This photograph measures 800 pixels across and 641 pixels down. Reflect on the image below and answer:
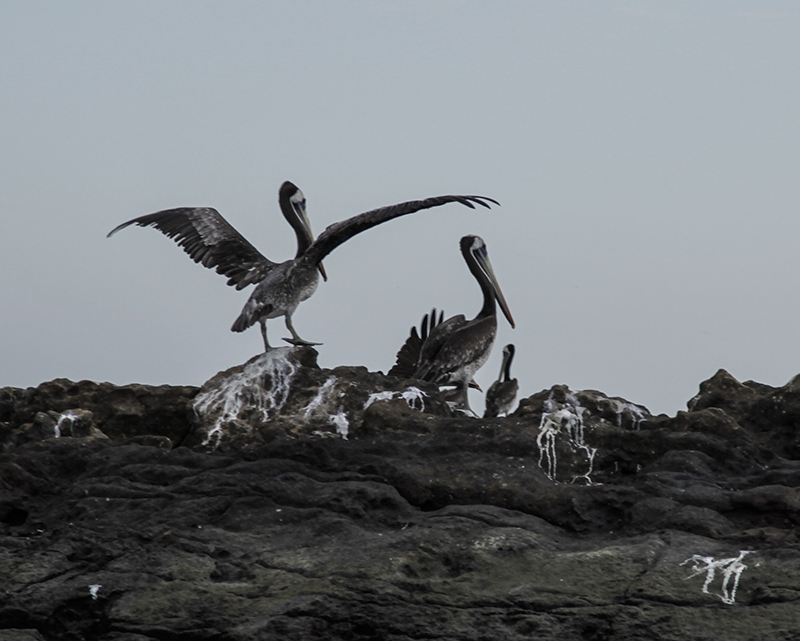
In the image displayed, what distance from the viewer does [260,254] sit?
11109 mm

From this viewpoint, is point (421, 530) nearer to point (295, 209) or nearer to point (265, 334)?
point (265, 334)

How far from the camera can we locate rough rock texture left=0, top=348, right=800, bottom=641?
5137 millimetres

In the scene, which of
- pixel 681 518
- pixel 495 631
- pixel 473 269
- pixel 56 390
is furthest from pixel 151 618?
pixel 473 269

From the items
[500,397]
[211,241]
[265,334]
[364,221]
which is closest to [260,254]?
[211,241]

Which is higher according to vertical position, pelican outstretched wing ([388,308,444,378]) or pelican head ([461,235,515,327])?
pelican head ([461,235,515,327])

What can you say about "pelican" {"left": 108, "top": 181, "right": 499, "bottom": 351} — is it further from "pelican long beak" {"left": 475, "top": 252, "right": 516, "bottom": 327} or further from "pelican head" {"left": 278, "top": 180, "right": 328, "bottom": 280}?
"pelican long beak" {"left": 475, "top": 252, "right": 516, "bottom": 327}

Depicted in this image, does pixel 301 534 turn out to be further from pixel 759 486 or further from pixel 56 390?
pixel 56 390

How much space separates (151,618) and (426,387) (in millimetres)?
4223

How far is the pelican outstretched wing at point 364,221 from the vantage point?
873 centimetres

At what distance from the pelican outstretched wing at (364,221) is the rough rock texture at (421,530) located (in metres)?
1.90

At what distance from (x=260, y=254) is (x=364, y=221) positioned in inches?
80.1

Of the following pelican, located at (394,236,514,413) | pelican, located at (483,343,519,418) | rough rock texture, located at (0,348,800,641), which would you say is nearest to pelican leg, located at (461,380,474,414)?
pelican, located at (394,236,514,413)

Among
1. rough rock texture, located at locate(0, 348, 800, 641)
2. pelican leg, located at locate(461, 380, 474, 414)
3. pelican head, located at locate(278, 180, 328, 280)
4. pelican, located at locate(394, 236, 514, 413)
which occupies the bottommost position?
rough rock texture, located at locate(0, 348, 800, 641)

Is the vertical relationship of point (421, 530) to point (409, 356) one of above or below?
below
